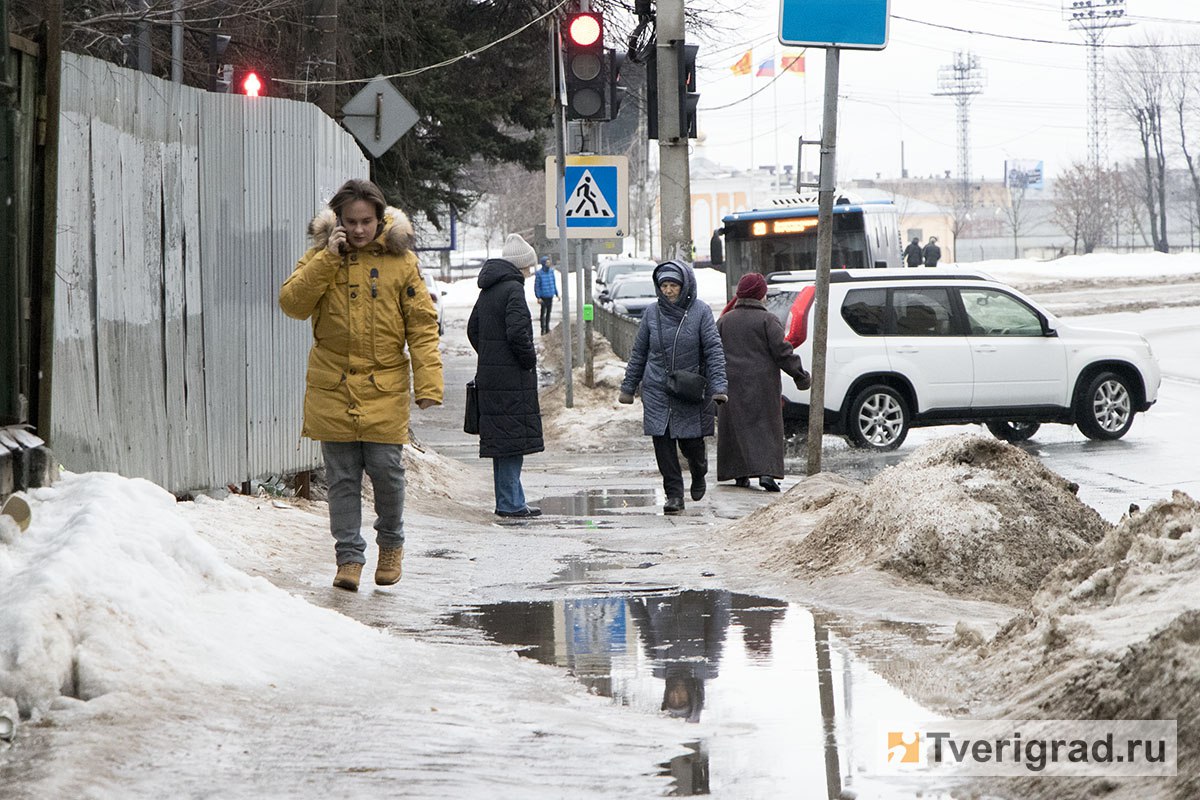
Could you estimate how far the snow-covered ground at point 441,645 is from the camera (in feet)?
13.9

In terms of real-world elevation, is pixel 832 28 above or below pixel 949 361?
above

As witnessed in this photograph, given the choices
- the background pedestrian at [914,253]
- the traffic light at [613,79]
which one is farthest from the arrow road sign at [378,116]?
the background pedestrian at [914,253]

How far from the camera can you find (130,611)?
500cm

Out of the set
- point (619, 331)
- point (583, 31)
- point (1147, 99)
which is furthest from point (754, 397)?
point (1147, 99)

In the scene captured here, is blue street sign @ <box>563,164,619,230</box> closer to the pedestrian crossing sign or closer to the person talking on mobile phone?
the pedestrian crossing sign

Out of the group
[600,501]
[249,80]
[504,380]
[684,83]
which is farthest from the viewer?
[249,80]

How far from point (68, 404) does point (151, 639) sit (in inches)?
105

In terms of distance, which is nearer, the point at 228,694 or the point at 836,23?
the point at 228,694

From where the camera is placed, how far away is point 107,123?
782 centimetres

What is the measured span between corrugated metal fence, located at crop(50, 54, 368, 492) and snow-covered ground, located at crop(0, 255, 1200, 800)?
78cm

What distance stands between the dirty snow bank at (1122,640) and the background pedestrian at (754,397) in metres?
7.05

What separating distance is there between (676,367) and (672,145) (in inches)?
156

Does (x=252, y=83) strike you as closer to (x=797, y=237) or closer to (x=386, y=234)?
(x=386, y=234)

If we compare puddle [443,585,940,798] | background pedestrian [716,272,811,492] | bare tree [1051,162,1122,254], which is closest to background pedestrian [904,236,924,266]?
background pedestrian [716,272,811,492]
